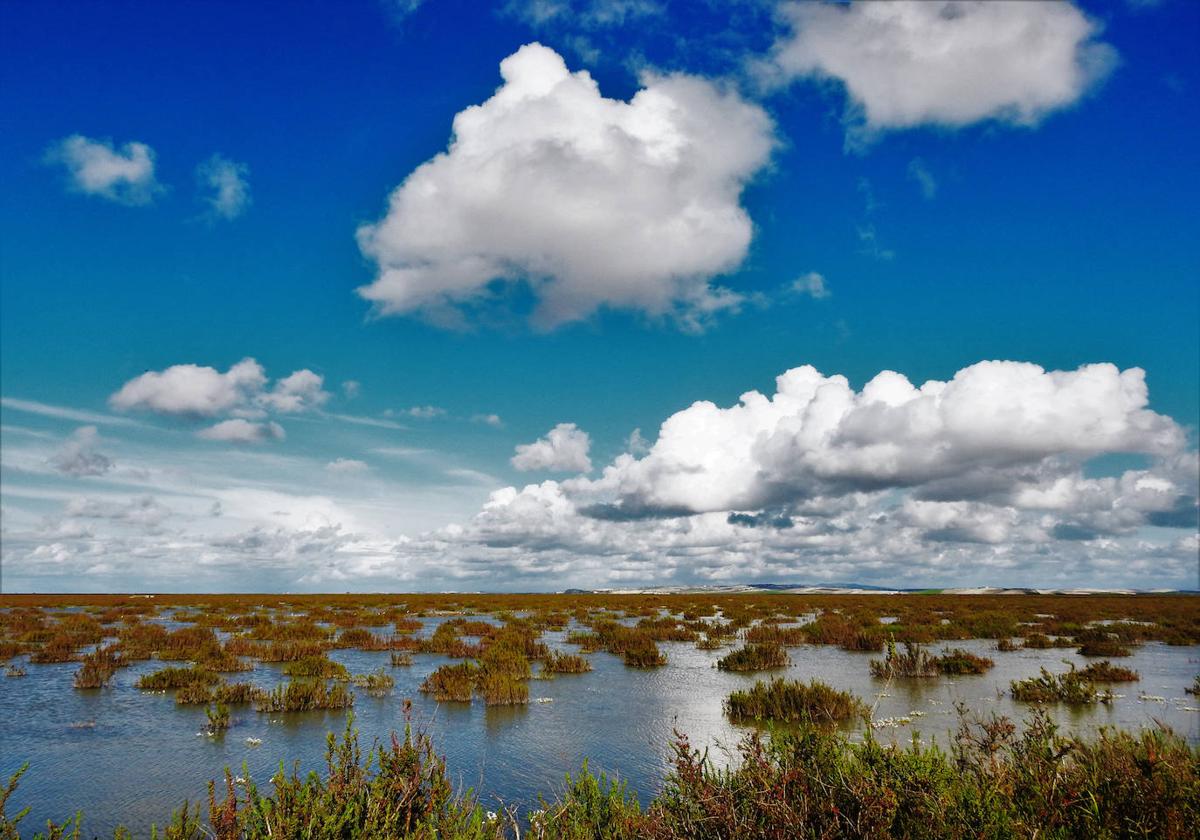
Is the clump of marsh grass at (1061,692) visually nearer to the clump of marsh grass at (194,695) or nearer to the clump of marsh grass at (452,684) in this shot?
the clump of marsh grass at (452,684)

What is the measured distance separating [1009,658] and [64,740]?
2500 centimetres

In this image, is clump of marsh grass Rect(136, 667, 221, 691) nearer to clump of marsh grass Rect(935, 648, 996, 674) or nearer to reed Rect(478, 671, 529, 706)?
reed Rect(478, 671, 529, 706)

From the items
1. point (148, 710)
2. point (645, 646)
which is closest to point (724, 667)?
point (645, 646)

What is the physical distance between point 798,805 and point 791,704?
809 centimetres

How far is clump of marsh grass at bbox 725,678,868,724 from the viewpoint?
40.6 ft

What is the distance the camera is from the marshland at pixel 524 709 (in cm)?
834

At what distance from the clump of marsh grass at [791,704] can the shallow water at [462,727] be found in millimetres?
567

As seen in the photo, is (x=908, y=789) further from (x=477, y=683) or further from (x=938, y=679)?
(x=938, y=679)

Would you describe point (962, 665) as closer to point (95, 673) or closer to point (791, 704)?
point (791, 704)

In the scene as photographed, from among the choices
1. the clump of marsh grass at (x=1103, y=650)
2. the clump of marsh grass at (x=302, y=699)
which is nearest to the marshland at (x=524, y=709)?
the clump of marsh grass at (x=302, y=699)

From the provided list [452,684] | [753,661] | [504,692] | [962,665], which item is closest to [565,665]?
[452,684]

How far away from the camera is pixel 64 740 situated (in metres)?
11.2

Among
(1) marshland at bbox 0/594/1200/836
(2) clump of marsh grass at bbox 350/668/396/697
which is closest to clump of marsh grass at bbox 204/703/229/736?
(1) marshland at bbox 0/594/1200/836

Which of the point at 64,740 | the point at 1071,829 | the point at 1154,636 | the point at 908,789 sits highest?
the point at 908,789
